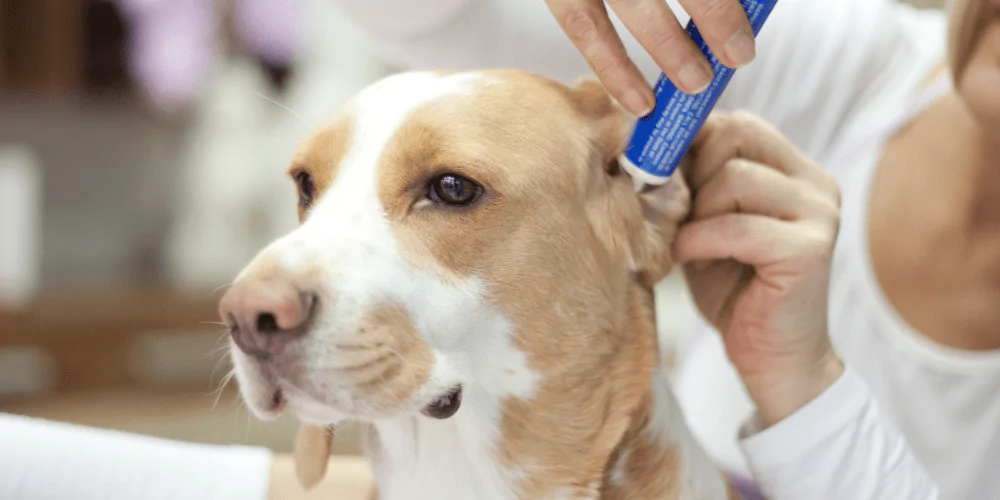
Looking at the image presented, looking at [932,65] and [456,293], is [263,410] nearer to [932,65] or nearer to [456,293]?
[456,293]

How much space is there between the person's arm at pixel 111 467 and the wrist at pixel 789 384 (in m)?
0.59

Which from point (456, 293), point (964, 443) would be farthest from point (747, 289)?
point (964, 443)

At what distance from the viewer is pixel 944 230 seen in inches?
55.4

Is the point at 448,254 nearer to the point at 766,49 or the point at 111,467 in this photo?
the point at 111,467

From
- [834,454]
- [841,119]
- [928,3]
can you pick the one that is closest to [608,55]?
[834,454]

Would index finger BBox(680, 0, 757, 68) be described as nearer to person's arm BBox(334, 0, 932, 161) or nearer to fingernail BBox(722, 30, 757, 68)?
fingernail BBox(722, 30, 757, 68)

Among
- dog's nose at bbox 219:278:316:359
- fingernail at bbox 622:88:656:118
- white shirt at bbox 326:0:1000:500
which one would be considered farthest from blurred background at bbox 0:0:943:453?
dog's nose at bbox 219:278:316:359

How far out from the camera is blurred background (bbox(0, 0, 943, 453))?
11.7 feet

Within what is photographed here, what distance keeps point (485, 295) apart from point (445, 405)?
0.11 m

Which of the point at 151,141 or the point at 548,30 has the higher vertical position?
the point at 548,30

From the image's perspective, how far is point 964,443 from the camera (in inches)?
53.1

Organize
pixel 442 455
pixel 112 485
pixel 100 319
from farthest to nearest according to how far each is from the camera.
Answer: pixel 100 319 → pixel 112 485 → pixel 442 455

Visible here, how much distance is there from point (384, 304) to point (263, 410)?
138 mm

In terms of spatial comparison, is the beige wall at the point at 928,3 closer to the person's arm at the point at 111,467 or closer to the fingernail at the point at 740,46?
the fingernail at the point at 740,46
